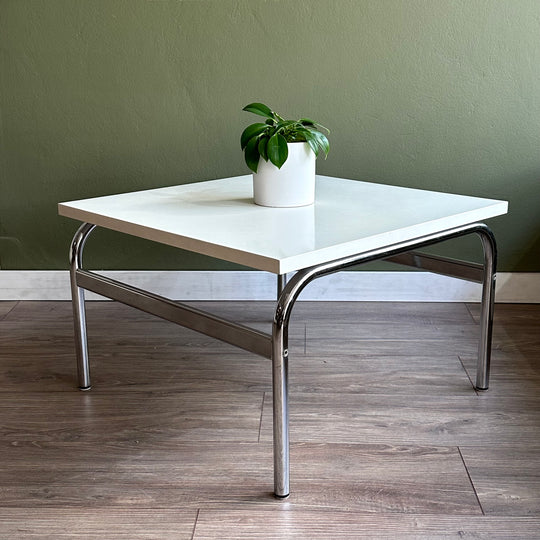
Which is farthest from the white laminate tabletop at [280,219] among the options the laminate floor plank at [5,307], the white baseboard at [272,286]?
the laminate floor plank at [5,307]

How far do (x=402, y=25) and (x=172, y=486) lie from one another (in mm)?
1772

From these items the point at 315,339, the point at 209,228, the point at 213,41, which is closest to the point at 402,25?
the point at 213,41

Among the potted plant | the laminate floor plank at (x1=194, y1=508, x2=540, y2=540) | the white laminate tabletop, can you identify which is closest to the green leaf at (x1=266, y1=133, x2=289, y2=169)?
the potted plant

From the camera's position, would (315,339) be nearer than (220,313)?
Yes

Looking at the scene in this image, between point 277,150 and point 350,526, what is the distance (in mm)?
843

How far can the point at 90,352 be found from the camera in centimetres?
247

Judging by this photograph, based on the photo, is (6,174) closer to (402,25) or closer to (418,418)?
(402,25)

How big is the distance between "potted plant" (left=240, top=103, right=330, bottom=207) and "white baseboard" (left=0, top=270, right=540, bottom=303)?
1.03m

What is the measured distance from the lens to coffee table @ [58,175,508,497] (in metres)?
1.56

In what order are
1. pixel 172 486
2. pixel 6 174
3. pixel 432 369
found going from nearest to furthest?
1. pixel 172 486
2. pixel 432 369
3. pixel 6 174

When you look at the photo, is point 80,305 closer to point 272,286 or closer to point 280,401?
point 280,401

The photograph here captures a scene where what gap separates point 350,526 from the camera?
1550 millimetres

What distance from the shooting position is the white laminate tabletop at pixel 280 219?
5.12ft

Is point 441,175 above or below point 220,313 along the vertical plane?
above
